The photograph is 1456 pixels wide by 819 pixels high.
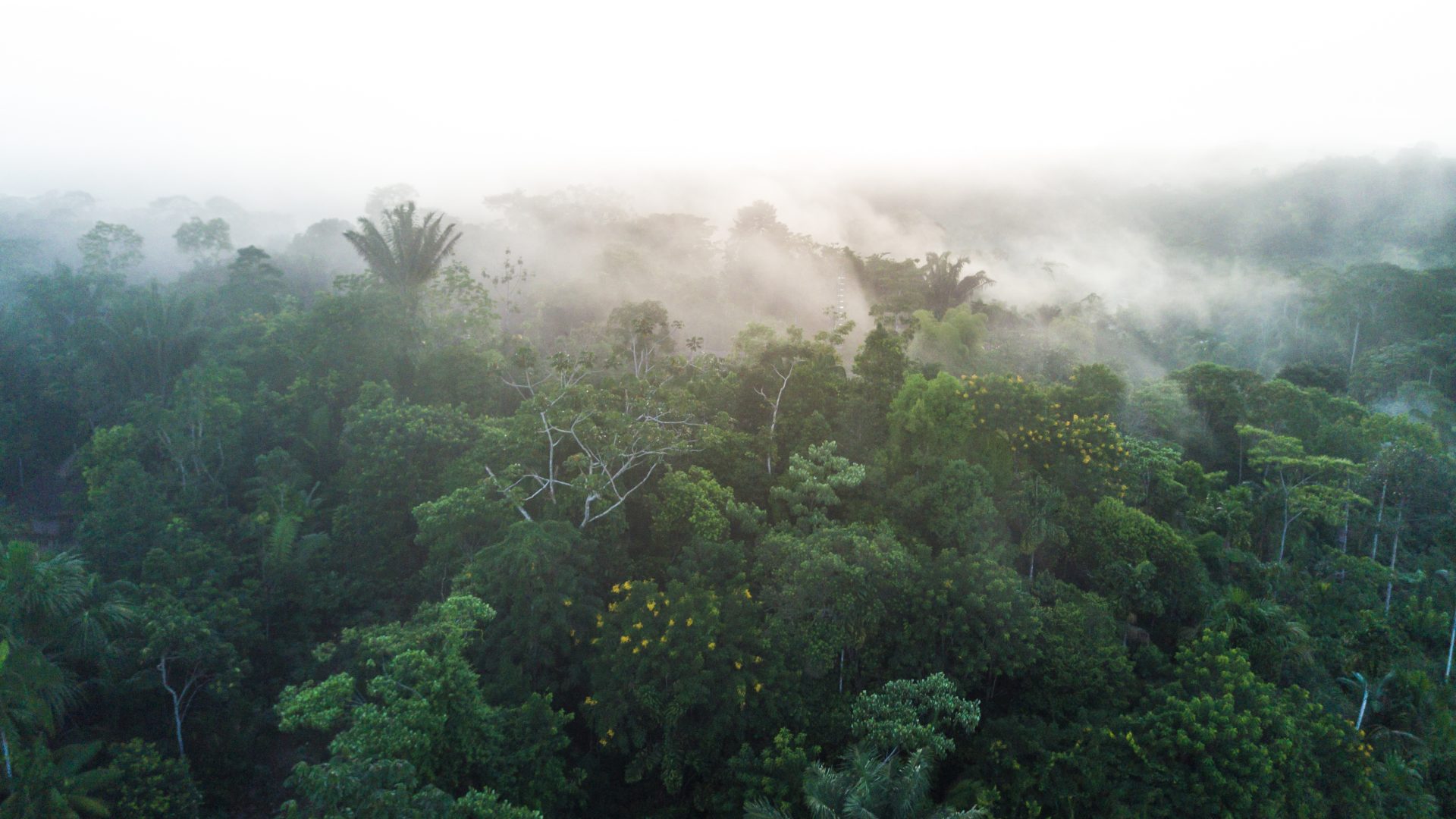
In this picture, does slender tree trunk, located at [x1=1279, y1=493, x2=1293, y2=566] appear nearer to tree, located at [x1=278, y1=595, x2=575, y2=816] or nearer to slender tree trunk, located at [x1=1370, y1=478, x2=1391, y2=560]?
slender tree trunk, located at [x1=1370, y1=478, x2=1391, y2=560]

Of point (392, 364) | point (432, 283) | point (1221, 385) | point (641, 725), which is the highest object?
point (432, 283)

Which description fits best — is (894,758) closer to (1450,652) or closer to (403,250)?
(1450,652)

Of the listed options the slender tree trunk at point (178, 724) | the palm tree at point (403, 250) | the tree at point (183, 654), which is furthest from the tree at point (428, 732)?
the palm tree at point (403, 250)

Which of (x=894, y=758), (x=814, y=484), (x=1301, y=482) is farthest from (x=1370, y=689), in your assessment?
(x=894, y=758)

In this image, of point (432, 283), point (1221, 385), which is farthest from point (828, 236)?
point (432, 283)

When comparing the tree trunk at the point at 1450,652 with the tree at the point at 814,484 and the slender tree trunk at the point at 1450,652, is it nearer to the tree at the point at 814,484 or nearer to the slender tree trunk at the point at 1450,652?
the slender tree trunk at the point at 1450,652

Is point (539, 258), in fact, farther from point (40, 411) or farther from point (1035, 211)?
point (1035, 211)

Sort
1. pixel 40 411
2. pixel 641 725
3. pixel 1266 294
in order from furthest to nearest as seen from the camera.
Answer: pixel 1266 294, pixel 40 411, pixel 641 725
